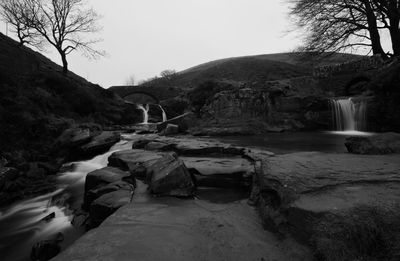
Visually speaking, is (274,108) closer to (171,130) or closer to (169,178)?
(171,130)

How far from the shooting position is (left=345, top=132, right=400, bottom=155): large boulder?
4359mm

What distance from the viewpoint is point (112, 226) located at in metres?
2.59

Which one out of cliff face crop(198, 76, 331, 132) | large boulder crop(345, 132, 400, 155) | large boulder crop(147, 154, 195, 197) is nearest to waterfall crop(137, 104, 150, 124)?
cliff face crop(198, 76, 331, 132)

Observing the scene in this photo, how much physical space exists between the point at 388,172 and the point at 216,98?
11311 millimetres

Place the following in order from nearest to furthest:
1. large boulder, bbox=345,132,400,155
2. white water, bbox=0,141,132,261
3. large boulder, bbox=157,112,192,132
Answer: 1. white water, bbox=0,141,132,261
2. large boulder, bbox=345,132,400,155
3. large boulder, bbox=157,112,192,132

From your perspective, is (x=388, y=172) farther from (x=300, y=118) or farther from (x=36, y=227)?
(x=300, y=118)

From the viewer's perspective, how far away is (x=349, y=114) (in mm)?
11820

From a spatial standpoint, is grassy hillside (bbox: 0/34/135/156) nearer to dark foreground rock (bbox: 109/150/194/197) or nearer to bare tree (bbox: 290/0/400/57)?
dark foreground rock (bbox: 109/150/194/197)

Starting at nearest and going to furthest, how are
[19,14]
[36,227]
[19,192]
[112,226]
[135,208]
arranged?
[112,226]
[135,208]
[36,227]
[19,192]
[19,14]

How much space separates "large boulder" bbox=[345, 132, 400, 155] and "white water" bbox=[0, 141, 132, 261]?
18.3 ft

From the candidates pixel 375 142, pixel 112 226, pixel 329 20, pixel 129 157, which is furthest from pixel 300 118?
pixel 112 226

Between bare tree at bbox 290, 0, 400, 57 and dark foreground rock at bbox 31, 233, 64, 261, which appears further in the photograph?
bare tree at bbox 290, 0, 400, 57

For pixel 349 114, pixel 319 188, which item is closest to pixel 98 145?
pixel 319 188

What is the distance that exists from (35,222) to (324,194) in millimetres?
5241
